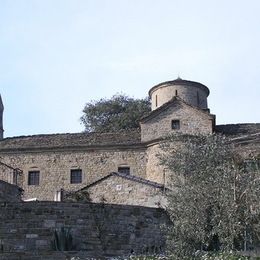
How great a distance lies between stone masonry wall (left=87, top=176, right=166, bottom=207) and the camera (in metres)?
25.8

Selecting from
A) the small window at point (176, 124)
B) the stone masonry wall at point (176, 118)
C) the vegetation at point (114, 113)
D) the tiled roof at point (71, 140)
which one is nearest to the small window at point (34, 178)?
the tiled roof at point (71, 140)

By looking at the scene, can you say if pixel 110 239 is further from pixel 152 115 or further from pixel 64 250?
pixel 152 115

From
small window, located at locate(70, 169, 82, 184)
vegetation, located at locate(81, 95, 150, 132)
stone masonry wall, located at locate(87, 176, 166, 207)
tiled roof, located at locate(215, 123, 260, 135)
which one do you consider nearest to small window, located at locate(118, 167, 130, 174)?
small window, located at locate(70, 169, 82, 184)

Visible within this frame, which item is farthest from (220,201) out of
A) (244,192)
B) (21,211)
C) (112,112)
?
(112,112)

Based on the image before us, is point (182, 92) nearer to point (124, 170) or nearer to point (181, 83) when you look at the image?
point (181, 83)

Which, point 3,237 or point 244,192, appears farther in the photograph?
point 3,237

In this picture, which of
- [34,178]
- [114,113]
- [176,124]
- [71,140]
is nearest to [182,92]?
[176,124]

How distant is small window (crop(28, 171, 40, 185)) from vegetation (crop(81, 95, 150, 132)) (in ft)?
46.0

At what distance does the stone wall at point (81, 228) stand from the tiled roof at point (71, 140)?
16473 mm

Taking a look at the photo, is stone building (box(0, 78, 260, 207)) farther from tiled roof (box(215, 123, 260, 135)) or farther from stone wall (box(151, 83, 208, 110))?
stone wall (box(151, 83, 208, 110))

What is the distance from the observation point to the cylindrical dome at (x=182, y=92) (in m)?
39.2

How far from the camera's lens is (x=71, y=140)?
3709 cm

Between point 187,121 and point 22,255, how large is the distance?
19.3 metres

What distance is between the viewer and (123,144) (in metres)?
35.6
